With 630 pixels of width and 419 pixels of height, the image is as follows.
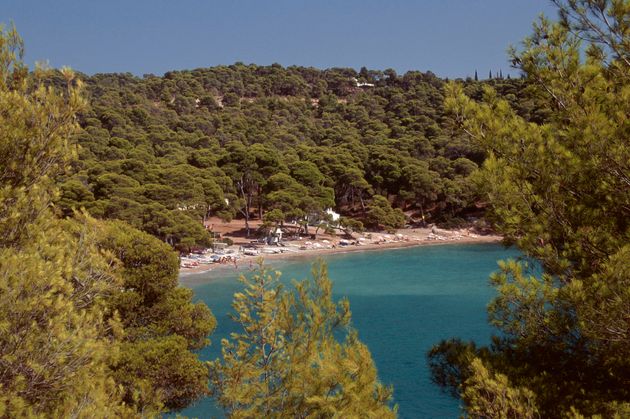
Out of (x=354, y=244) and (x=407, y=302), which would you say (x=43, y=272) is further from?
(x=354, y=244)

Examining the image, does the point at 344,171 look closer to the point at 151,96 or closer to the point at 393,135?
the point at 393,135

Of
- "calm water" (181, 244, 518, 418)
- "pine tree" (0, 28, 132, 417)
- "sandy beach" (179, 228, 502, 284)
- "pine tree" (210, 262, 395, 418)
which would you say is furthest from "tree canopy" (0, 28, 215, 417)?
"sandy beach" (179, 228, 502, 284)

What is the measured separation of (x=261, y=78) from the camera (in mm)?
89812

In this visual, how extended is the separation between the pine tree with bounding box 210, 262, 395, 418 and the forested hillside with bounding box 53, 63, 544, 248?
15267mm

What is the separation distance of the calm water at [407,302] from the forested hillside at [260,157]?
5345 mm

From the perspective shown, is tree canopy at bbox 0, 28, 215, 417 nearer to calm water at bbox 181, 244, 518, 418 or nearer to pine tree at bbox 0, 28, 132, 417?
pine tree at bbox 0, 28, 132, 417

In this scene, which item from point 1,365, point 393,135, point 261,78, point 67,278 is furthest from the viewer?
point 261,78

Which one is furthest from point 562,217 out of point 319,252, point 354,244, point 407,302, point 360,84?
point 360,84

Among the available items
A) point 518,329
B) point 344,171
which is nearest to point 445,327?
point 518,329

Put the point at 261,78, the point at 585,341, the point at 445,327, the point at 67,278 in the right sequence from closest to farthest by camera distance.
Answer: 1. the point at 67,278
2. the point at 585,341
3. the point at 445,327
4. the point at 261,78

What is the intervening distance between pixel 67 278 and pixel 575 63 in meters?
4.80

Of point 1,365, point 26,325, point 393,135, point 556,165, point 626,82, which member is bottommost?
point 1,365

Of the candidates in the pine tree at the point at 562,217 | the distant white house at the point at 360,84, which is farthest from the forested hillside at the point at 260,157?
the pine tree at the point at 562,217

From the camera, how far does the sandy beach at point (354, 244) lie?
32.5 m
